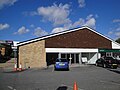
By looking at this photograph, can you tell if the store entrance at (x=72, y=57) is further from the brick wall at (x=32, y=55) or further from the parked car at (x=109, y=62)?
the parked car at (x=109, y=62)

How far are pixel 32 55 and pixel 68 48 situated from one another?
644cm

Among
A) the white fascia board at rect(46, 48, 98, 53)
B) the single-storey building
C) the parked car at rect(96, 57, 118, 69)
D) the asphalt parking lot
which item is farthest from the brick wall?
the asphalt parking lot

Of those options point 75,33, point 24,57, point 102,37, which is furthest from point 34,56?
point 102,37

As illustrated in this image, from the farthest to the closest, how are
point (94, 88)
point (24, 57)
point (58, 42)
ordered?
1. point (58, 42)
2. point (24, 57)
3. point (94, 88)

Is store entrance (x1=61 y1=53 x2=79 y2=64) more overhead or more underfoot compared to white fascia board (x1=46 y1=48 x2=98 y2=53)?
more underfoot

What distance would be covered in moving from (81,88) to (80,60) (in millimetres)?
24649

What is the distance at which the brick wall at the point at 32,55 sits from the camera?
30109 mm

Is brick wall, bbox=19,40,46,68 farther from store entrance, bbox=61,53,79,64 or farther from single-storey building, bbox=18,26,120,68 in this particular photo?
store entrance, bbox=61,53,79,64

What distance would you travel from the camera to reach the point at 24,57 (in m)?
30.1

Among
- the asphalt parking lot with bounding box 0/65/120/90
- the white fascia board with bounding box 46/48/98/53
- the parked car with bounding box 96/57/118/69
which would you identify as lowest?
the asphalt parking lot with bounding box 0/65/120/90

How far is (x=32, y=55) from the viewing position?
30469 mm

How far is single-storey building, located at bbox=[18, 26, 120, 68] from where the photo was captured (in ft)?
99.8

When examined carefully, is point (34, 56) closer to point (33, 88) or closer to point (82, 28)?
point (82, 28)

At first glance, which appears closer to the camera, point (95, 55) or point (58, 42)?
point (58, 42)
